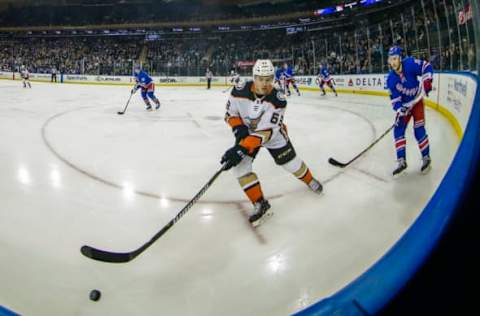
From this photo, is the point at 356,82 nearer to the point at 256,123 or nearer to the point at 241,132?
the point at 256,123

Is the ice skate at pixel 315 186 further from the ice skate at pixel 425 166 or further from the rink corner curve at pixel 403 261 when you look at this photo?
the rink corner curve at pixel 403 261

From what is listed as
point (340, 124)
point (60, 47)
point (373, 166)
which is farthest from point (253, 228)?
point (60, 47)

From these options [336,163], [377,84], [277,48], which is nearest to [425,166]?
[336,163]

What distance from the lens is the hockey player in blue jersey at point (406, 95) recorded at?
3.31 meters

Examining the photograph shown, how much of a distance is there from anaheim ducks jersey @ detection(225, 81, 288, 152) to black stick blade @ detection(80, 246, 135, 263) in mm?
1138

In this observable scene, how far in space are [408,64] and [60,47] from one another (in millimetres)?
32070

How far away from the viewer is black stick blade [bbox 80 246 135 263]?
1902 millimetres

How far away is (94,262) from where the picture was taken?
6.46 feet

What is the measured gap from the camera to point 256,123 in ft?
8.46

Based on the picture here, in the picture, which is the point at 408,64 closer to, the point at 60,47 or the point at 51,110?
the point at 51,110

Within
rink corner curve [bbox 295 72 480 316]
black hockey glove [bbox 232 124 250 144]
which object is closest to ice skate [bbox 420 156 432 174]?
black hockey glove [bbox 232 124 250 144]

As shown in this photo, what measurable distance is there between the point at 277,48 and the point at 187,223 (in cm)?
2130

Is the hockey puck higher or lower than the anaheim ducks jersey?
lower

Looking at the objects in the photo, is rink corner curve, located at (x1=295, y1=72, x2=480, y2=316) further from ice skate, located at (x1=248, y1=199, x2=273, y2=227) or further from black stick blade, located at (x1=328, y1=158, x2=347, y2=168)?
black stick blade, located at (x1=328, y1=158, x2=347, y2=168)
